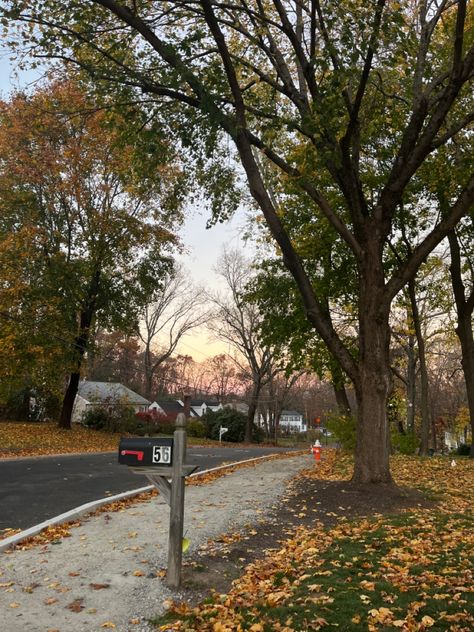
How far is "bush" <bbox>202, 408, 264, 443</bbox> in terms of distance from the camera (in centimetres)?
4688

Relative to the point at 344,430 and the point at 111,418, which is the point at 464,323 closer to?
the point at 344,430

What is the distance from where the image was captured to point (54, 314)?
23828 mm

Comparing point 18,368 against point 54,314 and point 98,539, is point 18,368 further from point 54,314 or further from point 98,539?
point 98,539

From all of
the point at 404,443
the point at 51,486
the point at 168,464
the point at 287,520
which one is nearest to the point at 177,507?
the point at 168,464

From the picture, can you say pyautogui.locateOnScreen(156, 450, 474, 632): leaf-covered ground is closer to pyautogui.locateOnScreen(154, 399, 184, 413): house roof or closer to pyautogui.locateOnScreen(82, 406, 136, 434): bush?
pyautogui.locateOnScreen(82, 406, 136, 434): bush

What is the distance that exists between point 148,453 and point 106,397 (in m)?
34.6

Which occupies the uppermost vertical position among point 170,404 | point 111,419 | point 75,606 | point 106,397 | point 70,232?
point 70,232

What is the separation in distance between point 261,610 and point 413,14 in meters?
12.0

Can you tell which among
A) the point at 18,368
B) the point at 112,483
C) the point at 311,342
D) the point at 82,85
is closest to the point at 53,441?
the point at 18,368

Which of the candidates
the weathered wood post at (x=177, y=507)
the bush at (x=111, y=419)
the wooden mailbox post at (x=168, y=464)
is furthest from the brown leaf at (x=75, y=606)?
the bush at (x=111, y=419)

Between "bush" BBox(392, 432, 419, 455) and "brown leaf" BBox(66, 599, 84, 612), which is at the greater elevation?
"bush" BBox(392, 432, 419, 455)

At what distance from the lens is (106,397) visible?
38.5 metres

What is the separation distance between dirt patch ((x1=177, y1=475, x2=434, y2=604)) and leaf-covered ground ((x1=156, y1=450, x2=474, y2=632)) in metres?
0.02

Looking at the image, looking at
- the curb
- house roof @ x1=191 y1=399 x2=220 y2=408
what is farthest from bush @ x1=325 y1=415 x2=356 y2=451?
house roof @ x1=191 y1=399 x2=220 y2=408
